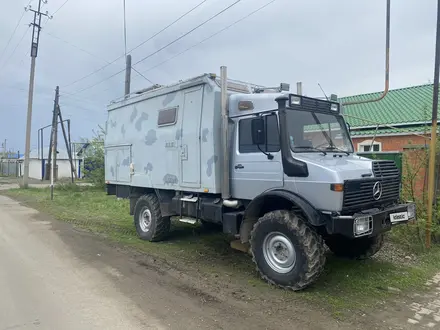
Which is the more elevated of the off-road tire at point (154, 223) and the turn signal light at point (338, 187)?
the turn signal light at point (338, 187)

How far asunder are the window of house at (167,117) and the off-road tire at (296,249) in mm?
2991

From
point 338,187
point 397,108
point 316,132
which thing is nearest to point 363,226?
point 338,187

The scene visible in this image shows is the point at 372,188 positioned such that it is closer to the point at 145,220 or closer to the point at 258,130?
the point at 258,130

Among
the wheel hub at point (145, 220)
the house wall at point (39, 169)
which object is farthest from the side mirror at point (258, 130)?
the house wall at point (39, 169)

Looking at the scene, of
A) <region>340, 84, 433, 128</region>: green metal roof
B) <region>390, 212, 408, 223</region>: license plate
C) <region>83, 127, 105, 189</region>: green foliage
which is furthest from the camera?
<region>83, 127, 105, 189</region>: green foliage

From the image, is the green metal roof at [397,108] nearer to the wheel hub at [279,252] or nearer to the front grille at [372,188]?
the front grille at [372,188]

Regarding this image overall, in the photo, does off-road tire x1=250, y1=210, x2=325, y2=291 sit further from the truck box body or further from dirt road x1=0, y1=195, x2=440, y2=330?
the truck box body

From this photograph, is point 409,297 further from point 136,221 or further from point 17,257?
point 17,257

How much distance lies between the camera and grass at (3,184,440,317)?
4766 mm

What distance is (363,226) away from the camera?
461 cm

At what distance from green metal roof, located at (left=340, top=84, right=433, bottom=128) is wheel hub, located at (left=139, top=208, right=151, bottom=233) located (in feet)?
33.6

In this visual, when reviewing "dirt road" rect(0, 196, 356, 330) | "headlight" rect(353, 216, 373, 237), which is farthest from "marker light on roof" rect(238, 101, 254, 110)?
"dirt road" rect(0, 196, 356, 330)

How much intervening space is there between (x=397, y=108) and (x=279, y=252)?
48.7 ft

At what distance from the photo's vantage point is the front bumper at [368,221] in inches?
176
